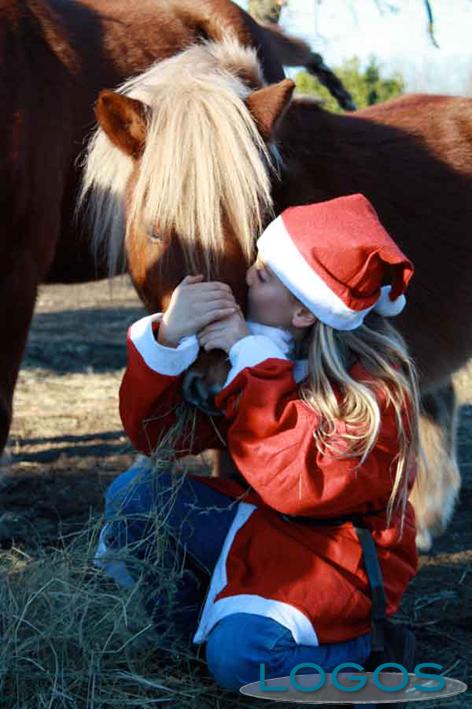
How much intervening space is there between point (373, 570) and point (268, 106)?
117cm

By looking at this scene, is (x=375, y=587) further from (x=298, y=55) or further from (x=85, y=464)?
(x=298, y=55)

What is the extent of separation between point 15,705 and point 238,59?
1.82 m

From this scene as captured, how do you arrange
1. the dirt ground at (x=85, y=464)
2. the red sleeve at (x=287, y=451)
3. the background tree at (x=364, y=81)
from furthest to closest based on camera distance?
the background tree at (x=364, y=81) < the dirt ground at (x=85, y=464) < the red sleeve at (x=287, y=451)

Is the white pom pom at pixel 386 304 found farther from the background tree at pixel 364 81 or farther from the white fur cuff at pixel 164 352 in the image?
the background tree at pixel 364 81

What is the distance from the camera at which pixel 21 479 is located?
4531 millimetres

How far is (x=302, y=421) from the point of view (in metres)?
2.20

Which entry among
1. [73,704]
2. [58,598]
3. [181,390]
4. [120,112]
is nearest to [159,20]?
[120,112]

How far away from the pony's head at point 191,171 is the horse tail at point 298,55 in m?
2.41

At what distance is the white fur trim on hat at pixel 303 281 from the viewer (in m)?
2.27

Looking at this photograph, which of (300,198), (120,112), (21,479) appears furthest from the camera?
(21,479)

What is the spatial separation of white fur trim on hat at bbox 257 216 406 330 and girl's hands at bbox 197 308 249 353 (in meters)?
0.16

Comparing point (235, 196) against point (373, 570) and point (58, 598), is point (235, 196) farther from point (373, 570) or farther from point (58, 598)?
point (58, 598)

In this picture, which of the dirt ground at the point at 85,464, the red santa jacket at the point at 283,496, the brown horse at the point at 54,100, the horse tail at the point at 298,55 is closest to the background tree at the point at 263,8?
the horse tail at the point at 298,55

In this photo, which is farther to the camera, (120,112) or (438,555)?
(438,555)
